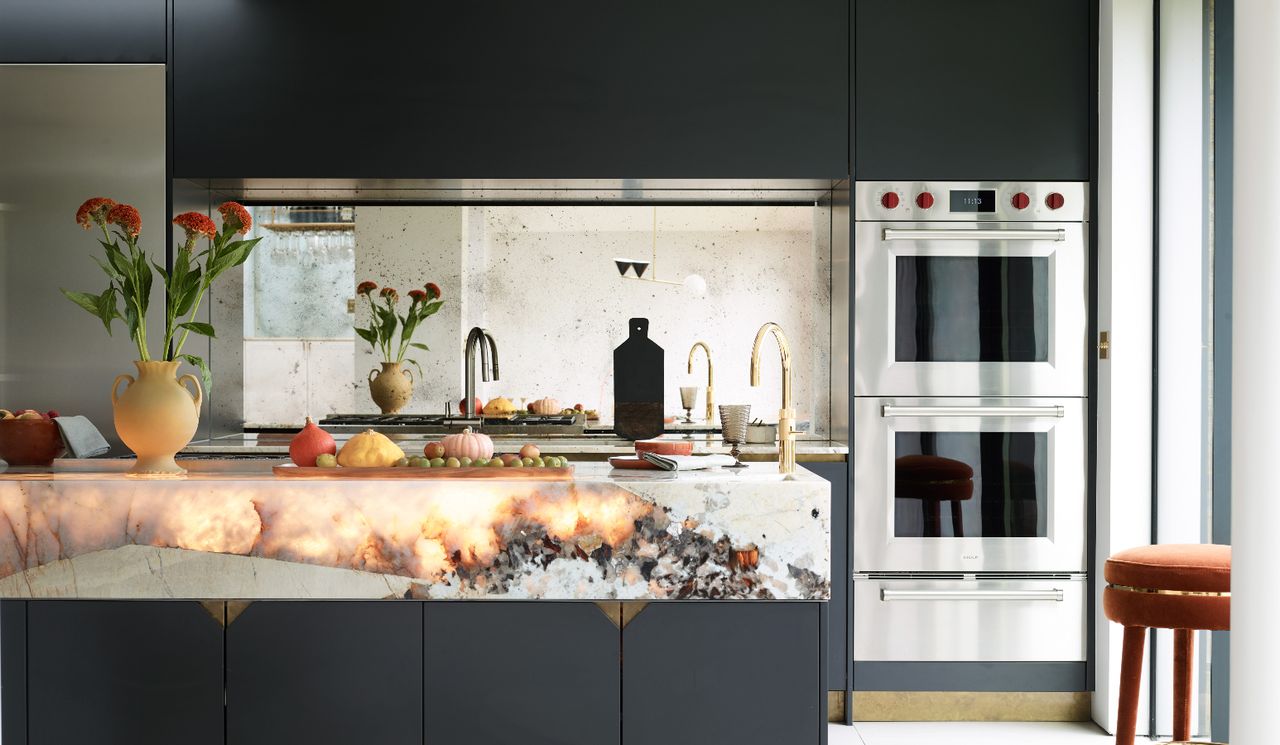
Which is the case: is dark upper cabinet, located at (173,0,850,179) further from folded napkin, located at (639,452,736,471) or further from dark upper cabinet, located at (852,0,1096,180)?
folded napkin, located at (639,452,736,471)

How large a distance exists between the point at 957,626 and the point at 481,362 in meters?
2.13

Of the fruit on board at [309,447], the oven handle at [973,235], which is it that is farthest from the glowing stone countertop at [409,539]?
the oven handle at [973,235]

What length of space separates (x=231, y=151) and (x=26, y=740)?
6.95 feet

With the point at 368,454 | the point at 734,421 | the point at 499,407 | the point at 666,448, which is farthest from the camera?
the point at 499,407

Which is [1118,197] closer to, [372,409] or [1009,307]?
[1009,307]

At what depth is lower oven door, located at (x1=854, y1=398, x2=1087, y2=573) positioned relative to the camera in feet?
11.6

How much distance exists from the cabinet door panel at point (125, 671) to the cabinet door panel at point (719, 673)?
0.94 metres

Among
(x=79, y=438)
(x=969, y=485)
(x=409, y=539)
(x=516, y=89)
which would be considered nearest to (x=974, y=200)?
(x=969, y=485)

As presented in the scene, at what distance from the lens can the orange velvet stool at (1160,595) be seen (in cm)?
224

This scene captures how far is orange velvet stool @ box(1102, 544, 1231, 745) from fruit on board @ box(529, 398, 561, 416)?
230 centimetres

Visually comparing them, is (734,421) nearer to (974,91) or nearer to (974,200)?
(974,200)

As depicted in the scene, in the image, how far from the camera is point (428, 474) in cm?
226

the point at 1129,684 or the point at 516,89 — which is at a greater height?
the point at 516,89

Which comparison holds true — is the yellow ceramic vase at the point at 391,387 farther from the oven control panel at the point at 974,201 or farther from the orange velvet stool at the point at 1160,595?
the orange velvet stool at the point at 1160,595
